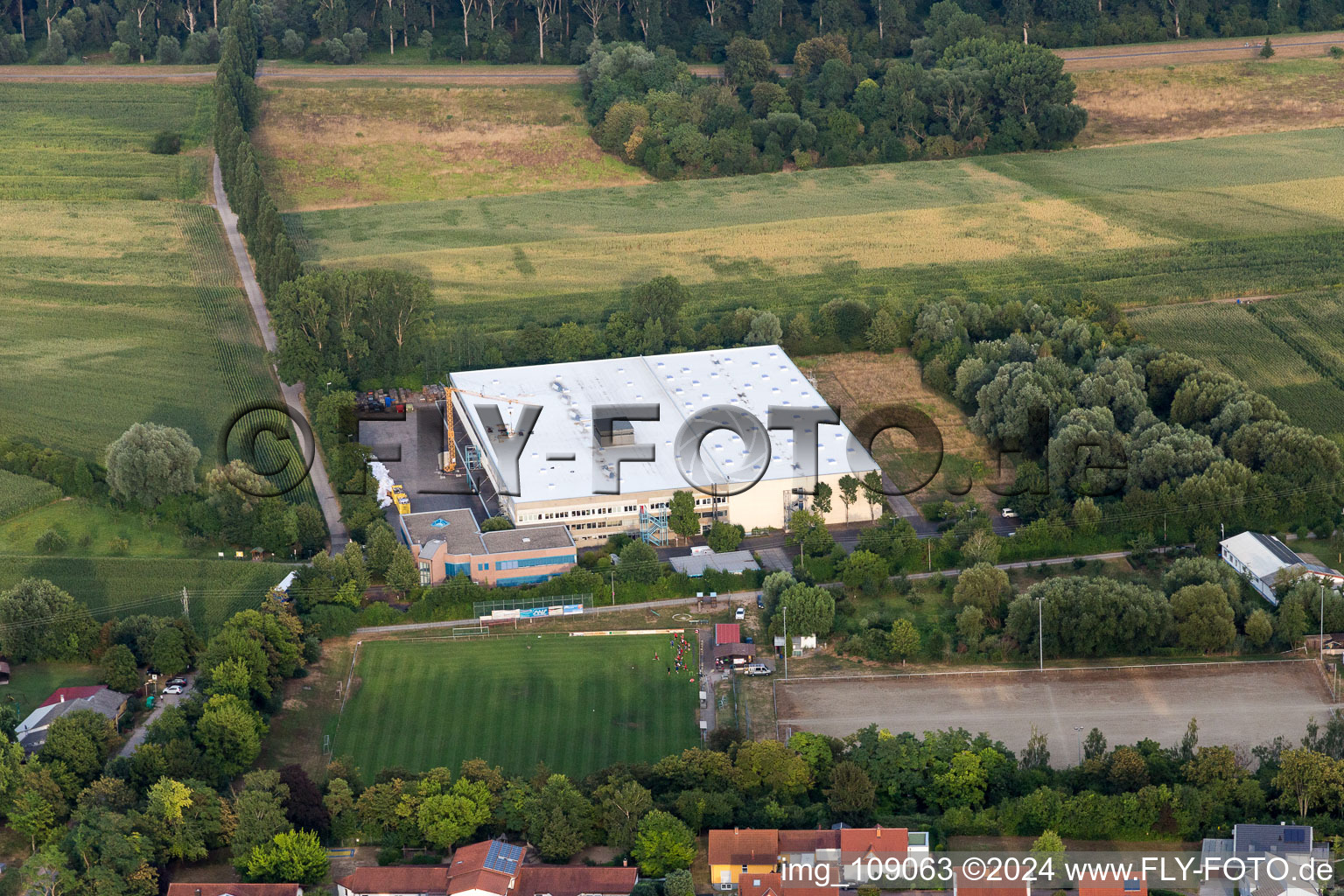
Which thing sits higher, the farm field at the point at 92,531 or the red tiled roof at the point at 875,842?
the farm field at the point at 92,531

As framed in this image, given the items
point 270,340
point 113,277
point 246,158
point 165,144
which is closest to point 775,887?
point 270,340

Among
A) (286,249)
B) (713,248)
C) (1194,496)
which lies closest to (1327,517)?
(1194,496)

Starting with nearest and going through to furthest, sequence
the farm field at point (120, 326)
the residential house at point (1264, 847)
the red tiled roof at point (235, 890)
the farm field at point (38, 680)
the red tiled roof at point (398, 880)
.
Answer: the red tiled roof at point (235, 890)
the red tiled roof at point (398, 880)
the residential house at point (1264, 847)
the farm field at point (38, 680)
the farm field at point (120, 326)

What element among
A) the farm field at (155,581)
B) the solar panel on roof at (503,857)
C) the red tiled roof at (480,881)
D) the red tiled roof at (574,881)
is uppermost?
the farm field at (155,581)

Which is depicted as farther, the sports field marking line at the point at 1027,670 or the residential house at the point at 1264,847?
the sports field marking line at the point at 1027,670

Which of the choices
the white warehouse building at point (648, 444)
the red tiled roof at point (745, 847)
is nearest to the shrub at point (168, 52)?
the white warehouse building at point (648, 444)

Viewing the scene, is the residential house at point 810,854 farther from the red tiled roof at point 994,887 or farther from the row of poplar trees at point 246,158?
the row of poplar trees at point 246,158

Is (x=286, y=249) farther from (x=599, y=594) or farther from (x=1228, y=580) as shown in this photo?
(x=1228, y=580)

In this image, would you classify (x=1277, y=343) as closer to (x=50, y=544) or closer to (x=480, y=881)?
(x=480, y=881)
